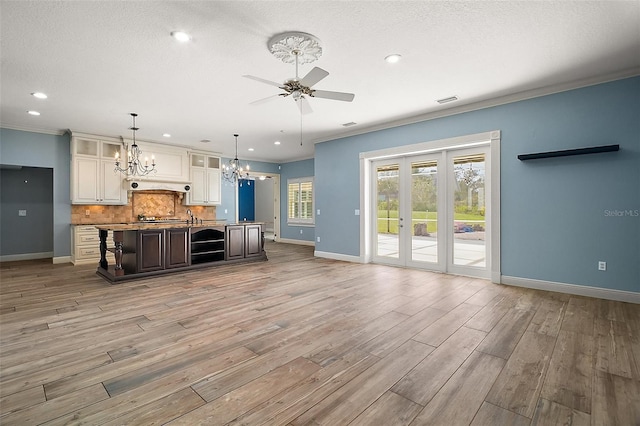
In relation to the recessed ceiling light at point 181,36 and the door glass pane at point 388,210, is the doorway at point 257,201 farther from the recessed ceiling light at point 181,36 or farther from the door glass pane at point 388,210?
the recessed ceiling light at point 181,36

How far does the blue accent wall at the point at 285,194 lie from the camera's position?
10.2m

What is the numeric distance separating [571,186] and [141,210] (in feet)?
29.6

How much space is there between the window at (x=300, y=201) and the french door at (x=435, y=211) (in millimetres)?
3830

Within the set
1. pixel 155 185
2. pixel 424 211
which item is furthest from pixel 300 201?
pixel 424 211

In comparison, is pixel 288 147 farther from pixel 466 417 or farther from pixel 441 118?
pixel 466 417

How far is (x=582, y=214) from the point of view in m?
4.18

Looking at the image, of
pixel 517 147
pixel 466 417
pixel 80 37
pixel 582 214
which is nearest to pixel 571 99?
pixel 517 147

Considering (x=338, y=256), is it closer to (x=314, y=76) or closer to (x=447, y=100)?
(x=447, y=100)

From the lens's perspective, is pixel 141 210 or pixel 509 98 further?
pixel 141 210

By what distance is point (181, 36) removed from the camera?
3000 millimetres

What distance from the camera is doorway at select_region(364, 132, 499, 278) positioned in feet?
17.0

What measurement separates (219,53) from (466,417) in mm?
3872

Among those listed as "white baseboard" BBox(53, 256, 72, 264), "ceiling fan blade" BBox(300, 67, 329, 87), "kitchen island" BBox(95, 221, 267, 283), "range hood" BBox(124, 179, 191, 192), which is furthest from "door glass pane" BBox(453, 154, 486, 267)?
"white baseboard" BBox(53, 256, 72, 264)

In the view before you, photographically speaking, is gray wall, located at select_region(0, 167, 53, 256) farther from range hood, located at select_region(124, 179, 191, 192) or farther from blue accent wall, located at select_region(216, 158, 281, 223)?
blue accent wall, located at select_region(216, 158, 281, 223)
